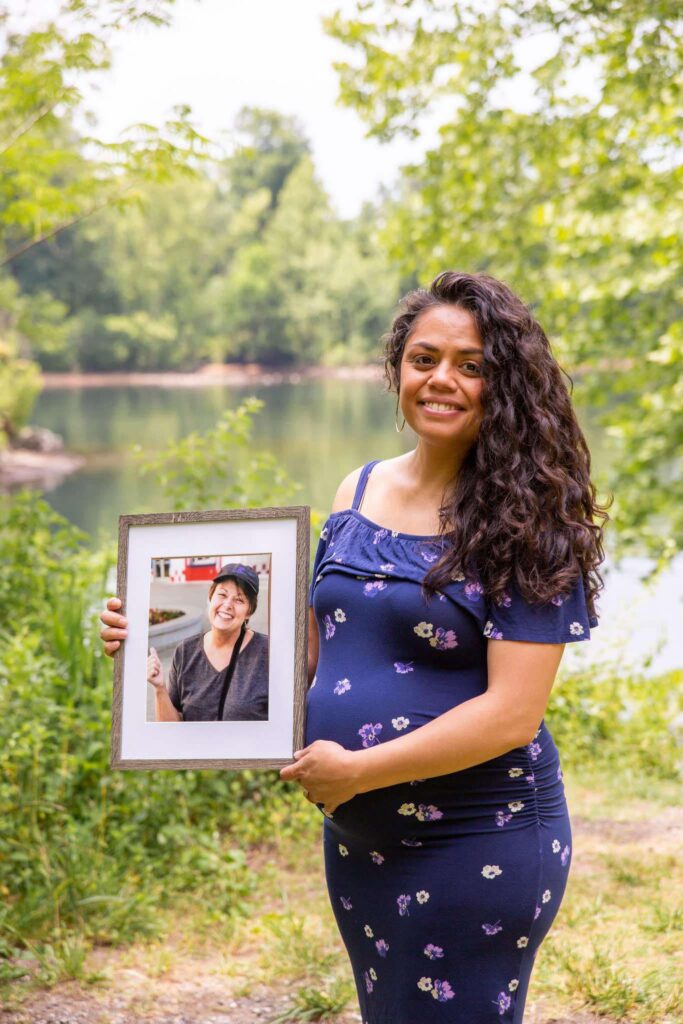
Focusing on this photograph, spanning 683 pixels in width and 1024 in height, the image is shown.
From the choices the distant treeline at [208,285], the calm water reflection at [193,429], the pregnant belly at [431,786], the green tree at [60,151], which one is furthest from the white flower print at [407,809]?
the distant treeline at [208,285]

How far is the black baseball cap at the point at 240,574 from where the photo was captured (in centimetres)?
202

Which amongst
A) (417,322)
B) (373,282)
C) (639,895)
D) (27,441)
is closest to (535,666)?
(417,322)

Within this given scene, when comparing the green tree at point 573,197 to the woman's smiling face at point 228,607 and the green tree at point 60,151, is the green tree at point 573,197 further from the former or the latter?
the woman's smiling face at point 228,607

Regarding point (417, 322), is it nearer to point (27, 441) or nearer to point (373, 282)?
point (27, 441)

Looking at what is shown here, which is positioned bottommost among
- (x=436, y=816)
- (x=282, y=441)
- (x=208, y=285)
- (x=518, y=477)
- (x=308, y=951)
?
(x=308, y=951)

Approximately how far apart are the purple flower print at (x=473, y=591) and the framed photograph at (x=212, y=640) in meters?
0.34

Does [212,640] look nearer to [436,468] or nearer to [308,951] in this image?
[436,468]

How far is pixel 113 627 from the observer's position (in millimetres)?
2086

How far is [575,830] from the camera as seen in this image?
14.8 feet

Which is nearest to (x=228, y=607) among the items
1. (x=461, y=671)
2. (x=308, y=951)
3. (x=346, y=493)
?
(x=346, y=493)

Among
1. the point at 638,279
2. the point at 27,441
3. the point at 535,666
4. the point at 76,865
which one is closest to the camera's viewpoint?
the point at 535,666

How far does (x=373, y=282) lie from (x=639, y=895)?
5402 centimetres

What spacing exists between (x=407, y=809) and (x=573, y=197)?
258 inches

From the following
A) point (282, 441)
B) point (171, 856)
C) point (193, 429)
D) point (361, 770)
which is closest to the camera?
point (361, 770)
